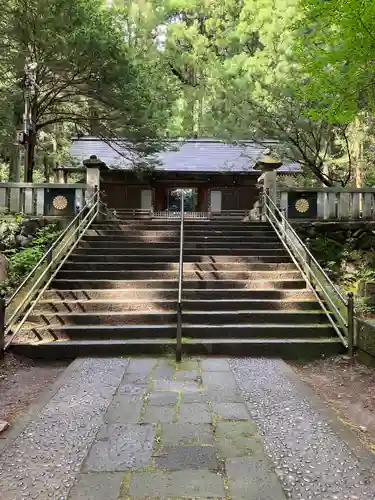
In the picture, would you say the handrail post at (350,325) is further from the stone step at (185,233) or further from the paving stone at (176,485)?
the stone step at (185,233)

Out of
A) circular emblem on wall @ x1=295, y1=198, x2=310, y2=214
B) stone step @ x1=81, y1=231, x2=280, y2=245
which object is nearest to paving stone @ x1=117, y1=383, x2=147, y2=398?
stone step @ x1=81, y1=231, x2=280, y2=245

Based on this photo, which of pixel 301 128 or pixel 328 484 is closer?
pixel 328 484

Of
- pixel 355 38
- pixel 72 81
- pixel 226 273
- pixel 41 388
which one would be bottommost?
pixel 41 388

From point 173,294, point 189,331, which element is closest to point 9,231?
point 173,294

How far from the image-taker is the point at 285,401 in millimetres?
3531

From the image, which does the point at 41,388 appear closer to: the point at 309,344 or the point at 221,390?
the point at 221,390

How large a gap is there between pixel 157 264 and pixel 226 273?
148cm

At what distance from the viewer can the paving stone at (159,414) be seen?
310cm

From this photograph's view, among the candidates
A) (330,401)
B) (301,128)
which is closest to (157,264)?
(330,401)

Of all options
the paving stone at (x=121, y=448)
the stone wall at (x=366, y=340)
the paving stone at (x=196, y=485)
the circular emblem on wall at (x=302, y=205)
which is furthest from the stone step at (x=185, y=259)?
the paving stone at (x=196, y=485)

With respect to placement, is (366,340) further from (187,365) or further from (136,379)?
(136,379)

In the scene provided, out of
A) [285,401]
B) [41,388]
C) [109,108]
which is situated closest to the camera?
[285,401]

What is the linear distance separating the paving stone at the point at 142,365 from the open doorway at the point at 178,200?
586 inches

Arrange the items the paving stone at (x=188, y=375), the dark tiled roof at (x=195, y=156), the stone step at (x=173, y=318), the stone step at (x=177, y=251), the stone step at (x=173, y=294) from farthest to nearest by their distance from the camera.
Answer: the dark tiled roof at (x=195, y=156) → the stone step at (x=177, y=251) → the stone step at (x=173, y=294) → the stone step at (x=173, y=318) → the paving stone at (x=188, y=375)
